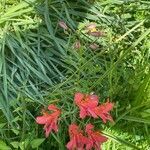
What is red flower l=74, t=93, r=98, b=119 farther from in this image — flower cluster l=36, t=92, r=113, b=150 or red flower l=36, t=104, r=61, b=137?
red flower l=36, t=104, r=61, b=137

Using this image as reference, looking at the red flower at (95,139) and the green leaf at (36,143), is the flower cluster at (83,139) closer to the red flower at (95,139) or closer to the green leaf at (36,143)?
the red flower at (95,139)

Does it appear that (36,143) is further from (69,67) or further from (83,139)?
(69,67)

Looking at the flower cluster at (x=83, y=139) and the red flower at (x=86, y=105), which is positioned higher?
the red flower at (x=86, y=105)

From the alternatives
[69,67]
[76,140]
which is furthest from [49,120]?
[69,67]

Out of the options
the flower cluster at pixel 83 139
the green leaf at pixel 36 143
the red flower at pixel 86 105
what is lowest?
the green leaf at pixel 36 143

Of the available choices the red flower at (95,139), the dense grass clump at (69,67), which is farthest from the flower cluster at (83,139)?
the dense grass clump at (69,67)

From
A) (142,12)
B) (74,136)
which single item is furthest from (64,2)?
(74,136)

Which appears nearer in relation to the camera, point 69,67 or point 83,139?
point 83,139

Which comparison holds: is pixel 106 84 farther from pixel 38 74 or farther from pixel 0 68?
pixel 0 68

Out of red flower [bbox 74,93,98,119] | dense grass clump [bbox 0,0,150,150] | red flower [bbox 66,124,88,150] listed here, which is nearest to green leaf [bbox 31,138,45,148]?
dense grass clump [bbox 0,0,150,150]

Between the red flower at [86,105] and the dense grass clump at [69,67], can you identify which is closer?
the red flower at [86,105]
